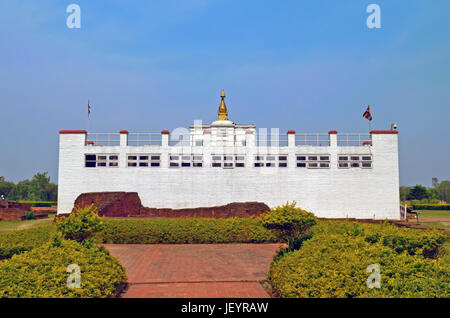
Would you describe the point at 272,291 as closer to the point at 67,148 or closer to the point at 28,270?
the point at 28,270

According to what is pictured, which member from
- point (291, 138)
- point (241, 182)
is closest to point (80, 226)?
point (241, 182)

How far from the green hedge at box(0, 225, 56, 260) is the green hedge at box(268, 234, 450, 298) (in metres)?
6.56

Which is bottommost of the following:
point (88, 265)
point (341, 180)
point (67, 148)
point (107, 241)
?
point (107, 241)

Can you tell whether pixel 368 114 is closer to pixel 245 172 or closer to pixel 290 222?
pixel 245 172

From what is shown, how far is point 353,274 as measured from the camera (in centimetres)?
665

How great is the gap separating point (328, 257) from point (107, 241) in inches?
472

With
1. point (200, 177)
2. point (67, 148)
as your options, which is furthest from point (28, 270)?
point (67, 148)

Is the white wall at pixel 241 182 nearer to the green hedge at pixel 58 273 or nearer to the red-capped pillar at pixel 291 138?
the red-capped pillar at pixel 291 138

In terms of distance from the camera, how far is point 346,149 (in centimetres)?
2380

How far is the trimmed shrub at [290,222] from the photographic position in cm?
999

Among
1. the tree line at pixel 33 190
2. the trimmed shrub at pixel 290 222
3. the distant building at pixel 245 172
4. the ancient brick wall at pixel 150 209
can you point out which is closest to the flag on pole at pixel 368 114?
the distant building at pixel 245 172

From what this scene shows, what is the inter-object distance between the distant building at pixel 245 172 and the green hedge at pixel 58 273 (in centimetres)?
1438

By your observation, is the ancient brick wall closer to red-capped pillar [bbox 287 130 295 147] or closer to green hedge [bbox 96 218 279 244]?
red-capped pillar [bbox 287 130 295 147]

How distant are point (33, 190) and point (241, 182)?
6569 cm
